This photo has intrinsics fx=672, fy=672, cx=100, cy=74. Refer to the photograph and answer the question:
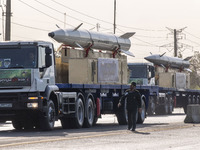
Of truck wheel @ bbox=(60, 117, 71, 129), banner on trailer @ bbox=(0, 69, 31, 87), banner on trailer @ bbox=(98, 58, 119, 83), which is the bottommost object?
truck wheel @ bbox=(60, 117, 71, 129)

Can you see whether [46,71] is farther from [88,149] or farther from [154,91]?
[154,91]

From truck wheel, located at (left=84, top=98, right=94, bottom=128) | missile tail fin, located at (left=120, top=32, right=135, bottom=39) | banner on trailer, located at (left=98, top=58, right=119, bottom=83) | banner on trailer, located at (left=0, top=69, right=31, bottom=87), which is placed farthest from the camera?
missile tail fin, located at (left=120, top=32, right=135, bottom=39)

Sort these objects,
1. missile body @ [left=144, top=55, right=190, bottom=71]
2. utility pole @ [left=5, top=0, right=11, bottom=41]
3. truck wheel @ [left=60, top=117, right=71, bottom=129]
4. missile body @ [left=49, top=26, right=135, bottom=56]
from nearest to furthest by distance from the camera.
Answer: truck wheel @ [left=60, top=117, right=71, bottom=129]
missile body @ [left=49, top=26, right=135, bottom=56]
utility pole @ [left=5, top=0, right=11, bottom=41]
missile body @ [left=144, top=55, right=190, bottom=71]

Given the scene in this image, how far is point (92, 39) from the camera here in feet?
94.6

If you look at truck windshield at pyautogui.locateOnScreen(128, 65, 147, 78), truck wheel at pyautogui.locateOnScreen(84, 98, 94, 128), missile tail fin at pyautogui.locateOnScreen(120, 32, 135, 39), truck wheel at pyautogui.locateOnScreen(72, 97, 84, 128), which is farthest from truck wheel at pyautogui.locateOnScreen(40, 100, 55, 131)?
truck windshield at pyautogui.locateOnScreen(128, 65, 147, 78)

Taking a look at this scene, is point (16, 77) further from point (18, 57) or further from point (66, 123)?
point (66, 123)

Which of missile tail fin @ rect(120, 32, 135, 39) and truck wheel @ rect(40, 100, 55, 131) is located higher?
missile tail fin @ rect(120, 32, 135, 39)

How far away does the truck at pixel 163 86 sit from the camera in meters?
40.6

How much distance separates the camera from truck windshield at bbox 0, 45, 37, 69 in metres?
20.6

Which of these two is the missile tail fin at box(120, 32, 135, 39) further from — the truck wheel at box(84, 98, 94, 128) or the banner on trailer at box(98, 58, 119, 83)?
the truck wheel at box(84, 98, 94, 128)

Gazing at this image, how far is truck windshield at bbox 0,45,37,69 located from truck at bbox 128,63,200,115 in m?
12.1

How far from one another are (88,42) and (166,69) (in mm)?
24524

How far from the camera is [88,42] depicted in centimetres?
2841

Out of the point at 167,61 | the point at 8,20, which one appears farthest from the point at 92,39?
the point at 167,61
